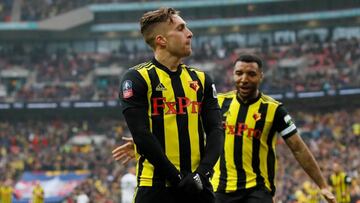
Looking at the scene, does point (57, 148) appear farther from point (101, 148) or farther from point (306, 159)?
point (306, 159)

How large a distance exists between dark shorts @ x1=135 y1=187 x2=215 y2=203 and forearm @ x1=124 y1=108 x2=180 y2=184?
11 cm

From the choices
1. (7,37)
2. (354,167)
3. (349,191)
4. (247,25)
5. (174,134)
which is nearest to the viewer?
(174,134)

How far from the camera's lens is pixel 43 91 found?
44812 mm

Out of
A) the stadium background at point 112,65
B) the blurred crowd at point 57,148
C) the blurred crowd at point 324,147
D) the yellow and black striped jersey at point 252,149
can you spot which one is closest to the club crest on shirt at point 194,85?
the yellow and black striped jersey at point 252,149

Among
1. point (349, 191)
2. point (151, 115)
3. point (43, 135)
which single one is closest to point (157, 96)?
point (151, 115)

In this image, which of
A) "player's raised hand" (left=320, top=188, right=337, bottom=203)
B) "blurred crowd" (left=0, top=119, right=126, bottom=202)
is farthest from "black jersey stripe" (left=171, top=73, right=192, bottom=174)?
"blurred crowd" (left=0, top=119, right=126, bottom=202)

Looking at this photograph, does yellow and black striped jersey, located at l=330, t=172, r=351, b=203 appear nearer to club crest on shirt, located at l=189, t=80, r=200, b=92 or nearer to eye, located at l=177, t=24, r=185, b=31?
club crest on shirt, located at l=189, t=80, r=200, b=92

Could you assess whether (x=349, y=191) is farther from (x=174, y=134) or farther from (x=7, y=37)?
(x=7, y=37)

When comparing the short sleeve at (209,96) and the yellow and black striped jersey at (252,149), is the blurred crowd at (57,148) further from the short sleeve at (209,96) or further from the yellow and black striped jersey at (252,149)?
the short sleeve at (209,96)

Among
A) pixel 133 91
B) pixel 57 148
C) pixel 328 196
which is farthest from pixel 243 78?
pixel 57 148

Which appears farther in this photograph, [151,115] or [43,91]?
[43,91]

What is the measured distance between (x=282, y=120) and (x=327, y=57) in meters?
36.6

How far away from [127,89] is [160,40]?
1.34 feet

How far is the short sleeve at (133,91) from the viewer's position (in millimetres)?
4441
